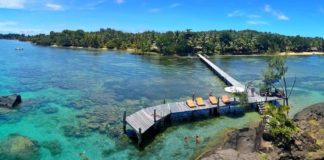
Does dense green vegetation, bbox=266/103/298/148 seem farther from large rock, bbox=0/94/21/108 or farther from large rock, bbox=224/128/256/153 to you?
large rock, bbox=0/94/21/108

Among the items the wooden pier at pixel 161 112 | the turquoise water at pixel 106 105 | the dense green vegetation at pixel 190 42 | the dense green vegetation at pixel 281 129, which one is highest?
the dense green vegetation at pixel 190 42

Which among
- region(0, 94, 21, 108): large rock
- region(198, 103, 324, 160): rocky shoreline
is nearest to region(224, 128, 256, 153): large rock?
region(198, 103, 324, 160): rocky shoreline

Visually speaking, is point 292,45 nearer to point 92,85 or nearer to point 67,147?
point 92,85

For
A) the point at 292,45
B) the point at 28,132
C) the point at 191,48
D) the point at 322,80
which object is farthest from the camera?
the point at 292,45

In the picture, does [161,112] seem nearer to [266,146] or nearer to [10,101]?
[266,146]

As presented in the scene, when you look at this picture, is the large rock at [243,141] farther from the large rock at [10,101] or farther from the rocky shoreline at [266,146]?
the large rock at [10,101]

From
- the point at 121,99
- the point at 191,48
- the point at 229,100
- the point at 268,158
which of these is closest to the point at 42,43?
the point at 191,48

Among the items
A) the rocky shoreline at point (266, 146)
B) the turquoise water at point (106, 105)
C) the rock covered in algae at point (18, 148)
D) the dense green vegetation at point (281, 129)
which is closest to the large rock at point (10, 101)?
the turquoise water at point (106, 105)
